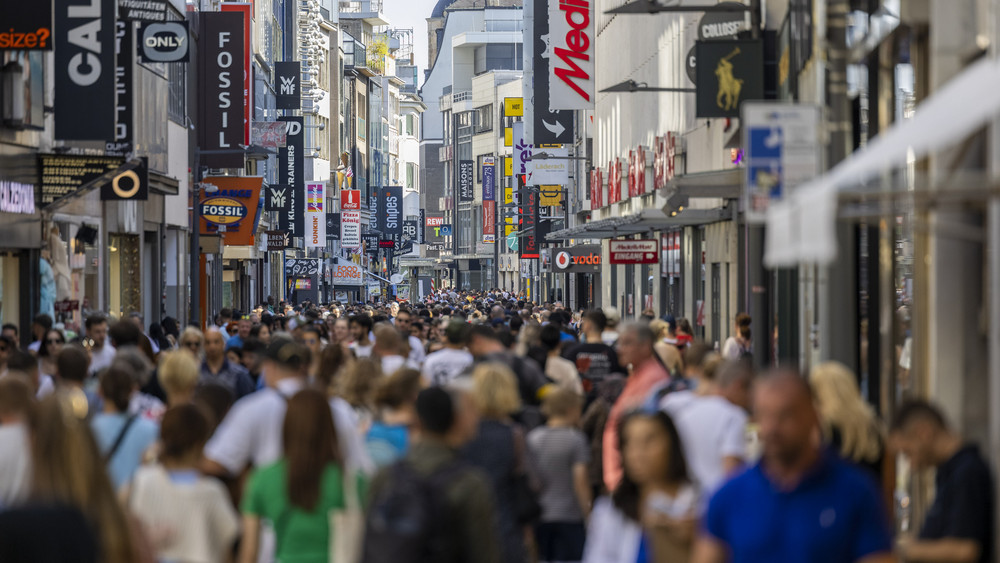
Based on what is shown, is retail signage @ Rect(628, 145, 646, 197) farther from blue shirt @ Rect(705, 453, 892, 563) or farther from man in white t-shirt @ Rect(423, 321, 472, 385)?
blue shirt @ Rect(705, 453, 892, 563)

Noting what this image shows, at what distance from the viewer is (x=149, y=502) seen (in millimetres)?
6922

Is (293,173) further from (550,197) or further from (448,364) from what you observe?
(448,364)

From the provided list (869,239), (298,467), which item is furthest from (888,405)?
(298,467)

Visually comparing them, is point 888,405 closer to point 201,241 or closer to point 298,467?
point 298,467

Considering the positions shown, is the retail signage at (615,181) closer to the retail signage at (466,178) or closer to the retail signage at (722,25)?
the retail signage at (722,25)

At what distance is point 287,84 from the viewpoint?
7681cm

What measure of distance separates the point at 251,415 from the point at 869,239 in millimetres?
7644

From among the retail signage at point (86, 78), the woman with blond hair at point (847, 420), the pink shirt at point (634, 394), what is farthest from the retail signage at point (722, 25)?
the woman with blond hair at point (847, 420)

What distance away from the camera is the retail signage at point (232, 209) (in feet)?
123


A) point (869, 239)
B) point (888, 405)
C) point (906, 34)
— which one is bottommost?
point (888, 405)

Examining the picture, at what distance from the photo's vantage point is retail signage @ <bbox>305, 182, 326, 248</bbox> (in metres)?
77.4

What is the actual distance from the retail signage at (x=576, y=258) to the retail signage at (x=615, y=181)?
2588mm

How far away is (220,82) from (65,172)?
1774 cm

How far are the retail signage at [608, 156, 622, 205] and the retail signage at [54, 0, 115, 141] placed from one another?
82.2 feet
